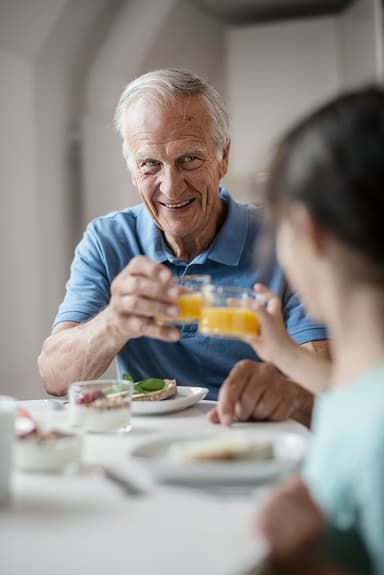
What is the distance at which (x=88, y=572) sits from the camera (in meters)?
0.83

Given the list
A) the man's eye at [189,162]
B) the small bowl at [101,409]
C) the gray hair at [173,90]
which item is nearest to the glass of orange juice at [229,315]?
the small bowl at [101,409]

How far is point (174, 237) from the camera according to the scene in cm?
236

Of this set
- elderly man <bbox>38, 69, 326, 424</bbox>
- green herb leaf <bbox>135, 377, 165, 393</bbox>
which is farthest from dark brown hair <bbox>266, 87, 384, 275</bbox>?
elderly man <bbox>38, 69, 326, 424</bbox>

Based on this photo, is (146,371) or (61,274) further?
(61,274)

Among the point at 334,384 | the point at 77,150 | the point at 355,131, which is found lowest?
the point at 334,384

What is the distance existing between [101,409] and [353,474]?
0.73 meters

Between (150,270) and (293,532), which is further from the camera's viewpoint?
(150,270)

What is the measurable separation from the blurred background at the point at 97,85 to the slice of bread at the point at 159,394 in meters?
2.21

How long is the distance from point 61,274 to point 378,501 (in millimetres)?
3661

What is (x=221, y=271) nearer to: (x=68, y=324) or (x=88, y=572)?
(x=68, y=324)

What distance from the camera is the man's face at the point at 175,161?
2277 mm

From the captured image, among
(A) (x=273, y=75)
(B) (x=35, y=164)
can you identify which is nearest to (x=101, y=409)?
(B) (x=35, y=164)

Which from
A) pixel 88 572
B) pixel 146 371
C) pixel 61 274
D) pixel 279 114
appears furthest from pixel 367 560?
pixel 279 114

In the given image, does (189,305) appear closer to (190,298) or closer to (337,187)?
(190,298)
